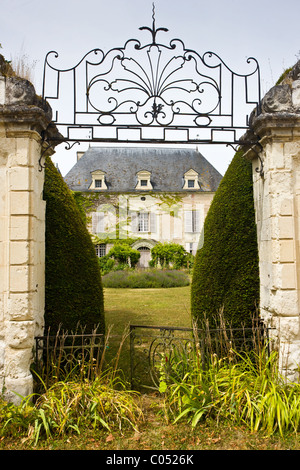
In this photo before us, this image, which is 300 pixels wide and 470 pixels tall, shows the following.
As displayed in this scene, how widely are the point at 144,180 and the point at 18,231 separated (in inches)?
801

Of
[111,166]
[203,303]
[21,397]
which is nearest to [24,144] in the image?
[21,397]

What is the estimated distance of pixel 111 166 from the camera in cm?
2436

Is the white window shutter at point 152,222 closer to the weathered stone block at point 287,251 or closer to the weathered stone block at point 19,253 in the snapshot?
the weathered stone block at point 287,251

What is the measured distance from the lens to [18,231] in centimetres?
365

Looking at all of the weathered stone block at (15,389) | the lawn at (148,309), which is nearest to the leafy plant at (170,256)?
the lawn at (148,309)

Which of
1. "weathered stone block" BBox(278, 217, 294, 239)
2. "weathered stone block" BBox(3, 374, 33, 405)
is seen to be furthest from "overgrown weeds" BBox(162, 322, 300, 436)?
"weathered stone block" BBox(3, 374, 33, 405)

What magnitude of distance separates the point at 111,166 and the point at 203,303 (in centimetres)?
2081

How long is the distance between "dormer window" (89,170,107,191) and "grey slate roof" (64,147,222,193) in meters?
0.32

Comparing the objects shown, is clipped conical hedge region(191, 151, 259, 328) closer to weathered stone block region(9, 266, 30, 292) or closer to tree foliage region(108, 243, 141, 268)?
weathered stone block region(9, 266, 30, 292)

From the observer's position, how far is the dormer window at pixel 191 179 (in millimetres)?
23750

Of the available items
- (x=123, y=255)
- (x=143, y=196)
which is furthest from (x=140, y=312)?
(x=143, y=196)

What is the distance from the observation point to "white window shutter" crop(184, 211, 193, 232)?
22.7 m

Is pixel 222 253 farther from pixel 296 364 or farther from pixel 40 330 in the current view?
pixel 40 330

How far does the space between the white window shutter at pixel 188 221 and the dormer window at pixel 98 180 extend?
579 centimetres
